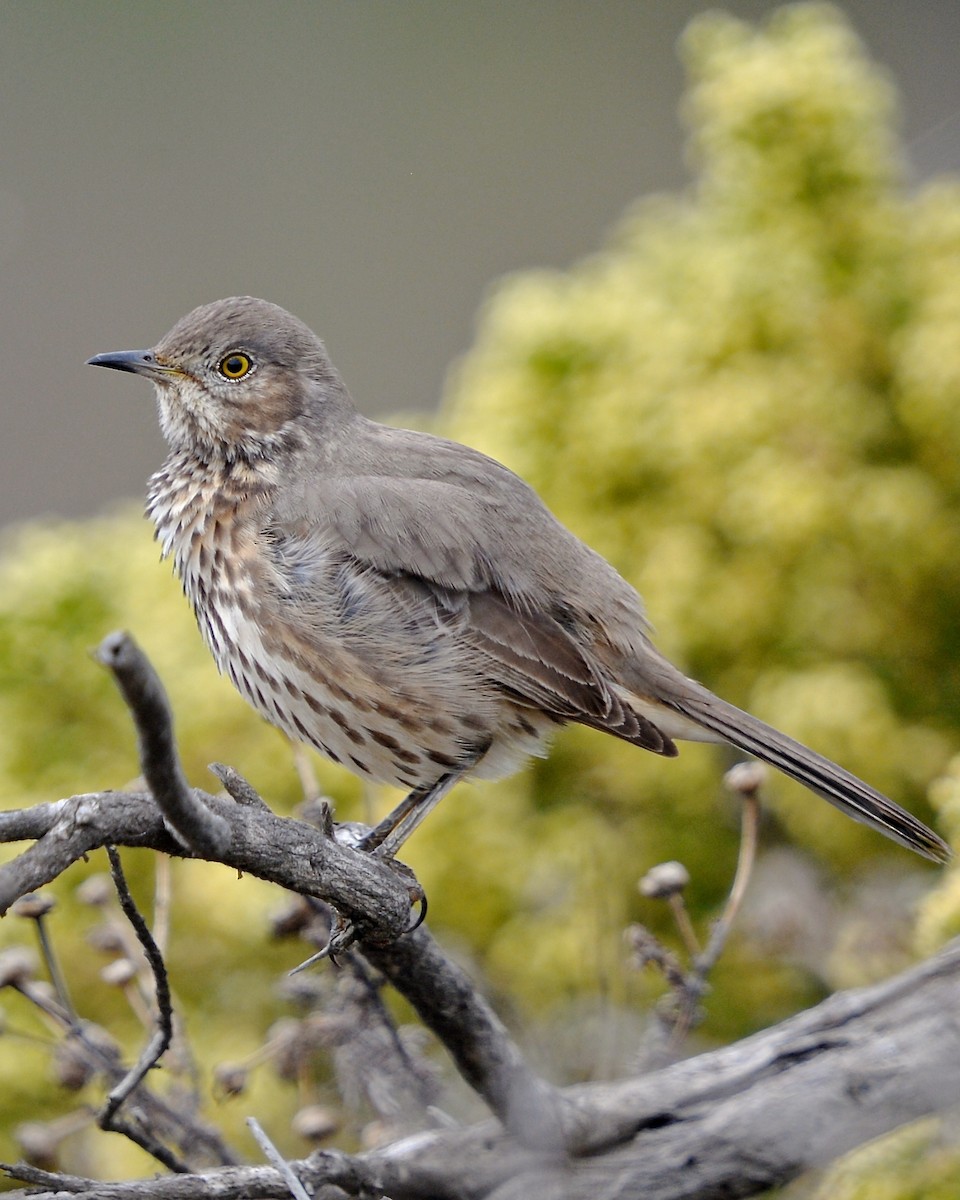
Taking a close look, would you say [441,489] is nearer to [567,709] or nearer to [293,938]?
[567,709]

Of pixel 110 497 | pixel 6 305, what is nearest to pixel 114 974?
pixel 110 497

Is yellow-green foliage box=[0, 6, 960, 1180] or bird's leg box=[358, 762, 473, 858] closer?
bird's leg box=[358, 762, 473, 858]

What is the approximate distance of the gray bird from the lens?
2.78m

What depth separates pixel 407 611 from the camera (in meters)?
2.81

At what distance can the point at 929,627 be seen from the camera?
356cm

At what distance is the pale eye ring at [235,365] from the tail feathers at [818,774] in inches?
51.0

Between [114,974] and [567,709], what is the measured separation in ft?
3.48

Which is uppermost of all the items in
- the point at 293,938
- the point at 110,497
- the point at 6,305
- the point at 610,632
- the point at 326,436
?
the point at 6,305

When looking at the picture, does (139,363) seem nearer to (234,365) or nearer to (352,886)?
(234,365)

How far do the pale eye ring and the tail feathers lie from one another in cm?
129

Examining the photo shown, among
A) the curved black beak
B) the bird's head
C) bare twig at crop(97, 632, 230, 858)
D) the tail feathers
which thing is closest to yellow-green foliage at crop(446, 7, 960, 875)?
the tail feathers

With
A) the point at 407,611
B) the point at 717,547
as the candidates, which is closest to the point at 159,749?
the point at 407,611

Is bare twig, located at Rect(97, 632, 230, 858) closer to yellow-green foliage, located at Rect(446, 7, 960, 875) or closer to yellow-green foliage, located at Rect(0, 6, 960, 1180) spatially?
yellow-green foliage, located at Rect(0, 6, 960, 1180)

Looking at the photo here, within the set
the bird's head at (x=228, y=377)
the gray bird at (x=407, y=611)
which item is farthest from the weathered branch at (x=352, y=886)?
the bird's head at (x=228, y=377)
